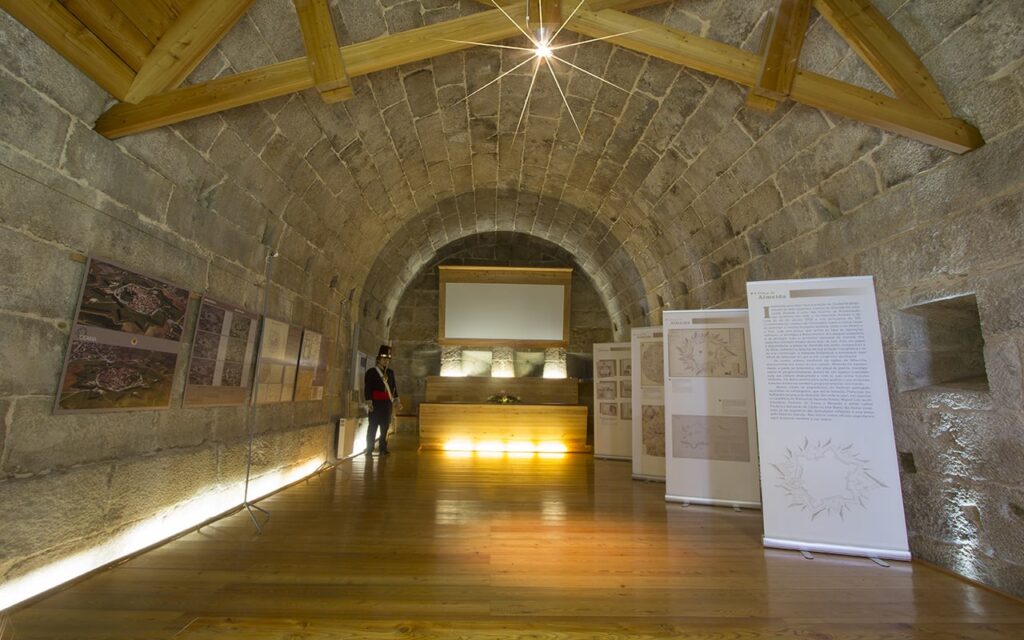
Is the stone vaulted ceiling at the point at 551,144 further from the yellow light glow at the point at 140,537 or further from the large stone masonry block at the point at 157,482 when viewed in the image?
the yellow light glow at the point at 140,537

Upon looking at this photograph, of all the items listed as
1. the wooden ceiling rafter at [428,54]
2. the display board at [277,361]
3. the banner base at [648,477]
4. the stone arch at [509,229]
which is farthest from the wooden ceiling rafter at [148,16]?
the banner base at [648,477]

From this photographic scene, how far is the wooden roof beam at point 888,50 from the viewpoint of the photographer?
2365 mm

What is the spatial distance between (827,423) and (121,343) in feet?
13.2

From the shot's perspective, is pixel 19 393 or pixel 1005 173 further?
pixel 1005 173

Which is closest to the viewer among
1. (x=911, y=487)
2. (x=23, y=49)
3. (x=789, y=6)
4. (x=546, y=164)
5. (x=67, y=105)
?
(x=23, y=49)

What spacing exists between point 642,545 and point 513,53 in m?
3.63

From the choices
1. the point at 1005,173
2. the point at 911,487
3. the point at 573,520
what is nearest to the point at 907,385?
the point at 911,487

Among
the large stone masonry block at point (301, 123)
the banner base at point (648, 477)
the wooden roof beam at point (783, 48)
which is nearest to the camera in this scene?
the wooden roof beam at point (783, 48)

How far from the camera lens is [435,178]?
557 cm

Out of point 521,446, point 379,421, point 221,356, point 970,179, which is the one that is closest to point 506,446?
point 521,446

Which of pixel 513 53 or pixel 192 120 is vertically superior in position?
pixel 513 53

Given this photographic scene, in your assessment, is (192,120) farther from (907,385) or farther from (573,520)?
(907,385)

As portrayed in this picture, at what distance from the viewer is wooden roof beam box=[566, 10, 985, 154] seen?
2.31 meters

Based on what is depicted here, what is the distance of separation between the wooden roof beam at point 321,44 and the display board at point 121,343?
155 cm
